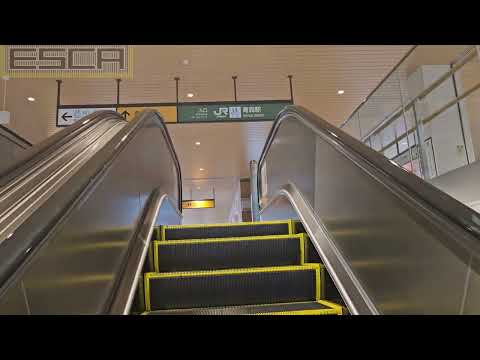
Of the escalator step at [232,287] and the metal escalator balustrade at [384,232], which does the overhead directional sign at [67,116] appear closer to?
the metal escalator balustrade at [384,232]

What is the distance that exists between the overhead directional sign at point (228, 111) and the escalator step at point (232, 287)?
4459mm

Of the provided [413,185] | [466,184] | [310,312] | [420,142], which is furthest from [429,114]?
[413,185]

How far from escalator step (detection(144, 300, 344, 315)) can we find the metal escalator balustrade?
0.12 m

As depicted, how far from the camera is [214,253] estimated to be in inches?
115

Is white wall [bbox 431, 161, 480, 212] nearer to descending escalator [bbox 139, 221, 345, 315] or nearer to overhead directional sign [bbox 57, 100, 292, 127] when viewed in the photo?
descending escalator [bbox 139, 221, 345, 315]

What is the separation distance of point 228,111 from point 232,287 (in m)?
4.62

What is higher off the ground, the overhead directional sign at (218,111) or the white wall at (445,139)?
the overhead directional sign at (218,111)

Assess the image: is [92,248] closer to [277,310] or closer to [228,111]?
[277,310]

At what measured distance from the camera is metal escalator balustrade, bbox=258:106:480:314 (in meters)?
1.29

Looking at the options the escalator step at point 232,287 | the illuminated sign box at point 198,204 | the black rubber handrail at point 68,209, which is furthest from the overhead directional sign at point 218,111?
the illuminated sign box at point 198,204

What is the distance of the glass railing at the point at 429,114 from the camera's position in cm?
522

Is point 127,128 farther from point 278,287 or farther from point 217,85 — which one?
point 217,85
